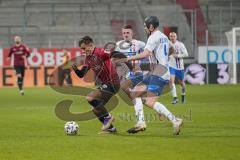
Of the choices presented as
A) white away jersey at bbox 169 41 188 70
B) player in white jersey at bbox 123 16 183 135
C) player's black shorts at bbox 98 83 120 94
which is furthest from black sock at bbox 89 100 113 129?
white away jersey at bbox 169 41 188 70

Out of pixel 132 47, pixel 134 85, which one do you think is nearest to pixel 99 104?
pixel 134 85

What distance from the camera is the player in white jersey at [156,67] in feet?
42.6

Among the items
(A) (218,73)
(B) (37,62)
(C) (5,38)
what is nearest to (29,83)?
(B) (37,62)

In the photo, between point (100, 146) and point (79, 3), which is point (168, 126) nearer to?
point (100, 146)

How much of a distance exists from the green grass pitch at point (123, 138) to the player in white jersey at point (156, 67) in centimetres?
36

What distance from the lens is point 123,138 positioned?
12641 millimetres

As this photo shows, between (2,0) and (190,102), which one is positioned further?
(2,0)

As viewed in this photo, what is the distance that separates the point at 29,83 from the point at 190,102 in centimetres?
1395

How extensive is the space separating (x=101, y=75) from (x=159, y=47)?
133cm

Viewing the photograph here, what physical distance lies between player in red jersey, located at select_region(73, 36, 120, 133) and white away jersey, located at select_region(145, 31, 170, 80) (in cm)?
91

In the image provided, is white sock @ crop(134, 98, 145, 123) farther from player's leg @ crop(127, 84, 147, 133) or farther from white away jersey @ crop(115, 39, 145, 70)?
white away jersey @ crop(115, 39, 145, 70)

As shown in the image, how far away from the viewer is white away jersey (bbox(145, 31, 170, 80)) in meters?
13.0

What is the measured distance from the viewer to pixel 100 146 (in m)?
11.4

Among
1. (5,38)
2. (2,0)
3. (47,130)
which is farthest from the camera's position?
(2,0)
